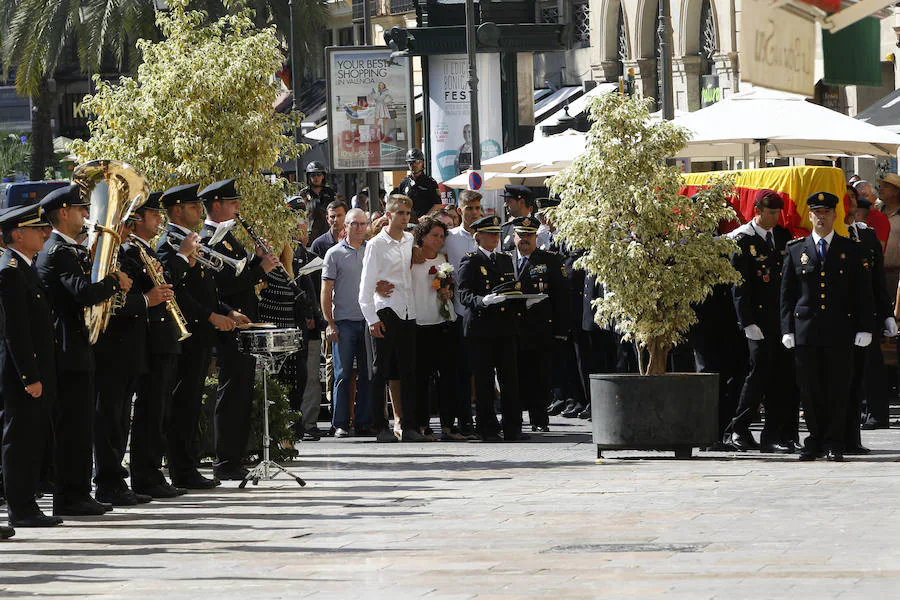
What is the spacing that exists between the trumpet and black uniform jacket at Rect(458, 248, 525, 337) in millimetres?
3352

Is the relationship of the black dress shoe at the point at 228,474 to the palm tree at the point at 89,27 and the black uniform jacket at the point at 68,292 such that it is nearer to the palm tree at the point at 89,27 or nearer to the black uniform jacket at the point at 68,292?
the black uniform jacket at the point at 68,292

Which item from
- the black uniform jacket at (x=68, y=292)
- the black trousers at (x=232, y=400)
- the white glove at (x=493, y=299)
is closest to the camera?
the black uniform jacket at (x=68, y=292)

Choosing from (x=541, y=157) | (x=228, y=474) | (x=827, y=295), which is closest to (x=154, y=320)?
(x=228, y=474)

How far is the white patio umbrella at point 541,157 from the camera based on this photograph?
23.6 m

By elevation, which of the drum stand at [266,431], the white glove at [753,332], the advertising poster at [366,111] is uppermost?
the advertising poster at [366,111]

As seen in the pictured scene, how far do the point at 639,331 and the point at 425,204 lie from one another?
8971 millimetres

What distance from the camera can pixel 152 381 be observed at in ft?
43.2

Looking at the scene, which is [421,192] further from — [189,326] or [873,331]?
[189,326]

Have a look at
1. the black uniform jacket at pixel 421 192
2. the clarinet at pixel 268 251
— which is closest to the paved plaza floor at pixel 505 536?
the clarinet at pixel 268 251

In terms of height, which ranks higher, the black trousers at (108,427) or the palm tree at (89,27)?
the palm tree at (89,27)

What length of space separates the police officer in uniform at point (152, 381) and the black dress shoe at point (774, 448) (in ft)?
15.4

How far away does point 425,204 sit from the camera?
23.6 metres

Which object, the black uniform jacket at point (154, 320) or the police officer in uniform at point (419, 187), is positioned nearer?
the black uniform jacket at point (154, 320)

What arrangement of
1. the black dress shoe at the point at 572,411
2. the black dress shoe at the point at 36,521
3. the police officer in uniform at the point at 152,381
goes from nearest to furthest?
the black dress shoe at the point at 36,521 < the police officer in uniform at the point at 152,381 < the black dress shoe at the point at 572,411
